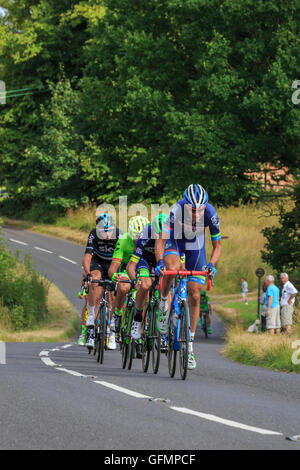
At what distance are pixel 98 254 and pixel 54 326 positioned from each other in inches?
665

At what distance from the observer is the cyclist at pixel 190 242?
10.6m

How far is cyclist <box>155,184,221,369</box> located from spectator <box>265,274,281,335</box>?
11115mm

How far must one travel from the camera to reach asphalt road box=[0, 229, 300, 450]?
672cm

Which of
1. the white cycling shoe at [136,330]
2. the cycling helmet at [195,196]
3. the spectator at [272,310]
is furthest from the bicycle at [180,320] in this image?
the spectator at [272,310]

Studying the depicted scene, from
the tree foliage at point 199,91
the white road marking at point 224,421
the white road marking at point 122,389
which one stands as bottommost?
the white road marking at point 122,389

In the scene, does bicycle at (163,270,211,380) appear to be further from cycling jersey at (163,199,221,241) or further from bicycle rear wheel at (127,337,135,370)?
bicycle rear wheel at (127,337,135,370)

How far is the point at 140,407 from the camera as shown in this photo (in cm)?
852

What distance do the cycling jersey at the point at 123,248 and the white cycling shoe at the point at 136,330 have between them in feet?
5.10

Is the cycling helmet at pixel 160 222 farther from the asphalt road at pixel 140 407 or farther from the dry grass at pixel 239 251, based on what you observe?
the dry grass at pixel 239 251

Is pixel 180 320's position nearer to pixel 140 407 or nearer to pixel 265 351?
pixel 140 407

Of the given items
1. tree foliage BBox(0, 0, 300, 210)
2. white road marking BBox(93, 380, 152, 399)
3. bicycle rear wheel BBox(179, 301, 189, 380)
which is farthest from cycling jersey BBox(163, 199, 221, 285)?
tree foliage BBox(0, 0, 300, 210)

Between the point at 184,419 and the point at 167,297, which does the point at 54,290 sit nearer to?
the point at 167,297

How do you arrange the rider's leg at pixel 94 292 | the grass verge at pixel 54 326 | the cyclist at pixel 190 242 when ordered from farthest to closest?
1. the grass verge at pixel 54 326
2. the rider's leg at pixel 94 292
3. the cyclist at pixel 190 242

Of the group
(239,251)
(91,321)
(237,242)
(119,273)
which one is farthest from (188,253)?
(237,242)
